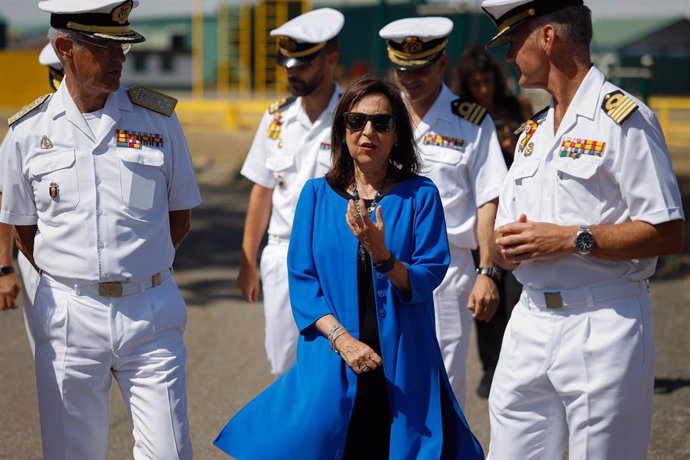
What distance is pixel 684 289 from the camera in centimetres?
1023

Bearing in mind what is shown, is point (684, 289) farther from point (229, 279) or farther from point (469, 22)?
point (469, 22)

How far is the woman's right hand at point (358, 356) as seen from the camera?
3.70 m

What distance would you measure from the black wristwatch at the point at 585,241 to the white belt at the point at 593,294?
161mm

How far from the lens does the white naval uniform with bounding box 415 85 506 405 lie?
17.4ft

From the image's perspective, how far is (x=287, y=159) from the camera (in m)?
5.65

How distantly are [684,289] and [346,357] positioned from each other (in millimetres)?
7267

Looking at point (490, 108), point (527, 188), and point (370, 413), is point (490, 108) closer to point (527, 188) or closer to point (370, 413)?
point (527, 188)

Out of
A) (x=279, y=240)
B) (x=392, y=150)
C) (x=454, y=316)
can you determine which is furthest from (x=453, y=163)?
(x=392, y=150)

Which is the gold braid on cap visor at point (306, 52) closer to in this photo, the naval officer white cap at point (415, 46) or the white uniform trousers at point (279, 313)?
the naval officer white cap at point (415, 46)

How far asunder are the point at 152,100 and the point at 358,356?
1466 mm

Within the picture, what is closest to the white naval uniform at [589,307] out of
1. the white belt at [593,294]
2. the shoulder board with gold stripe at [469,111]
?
the white belt at [593,294]

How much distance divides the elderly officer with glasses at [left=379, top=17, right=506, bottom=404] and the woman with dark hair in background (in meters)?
1.53

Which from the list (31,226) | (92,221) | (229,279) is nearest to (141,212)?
(92,221)

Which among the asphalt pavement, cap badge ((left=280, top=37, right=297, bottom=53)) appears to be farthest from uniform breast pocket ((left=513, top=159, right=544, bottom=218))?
the asphalt pavement
